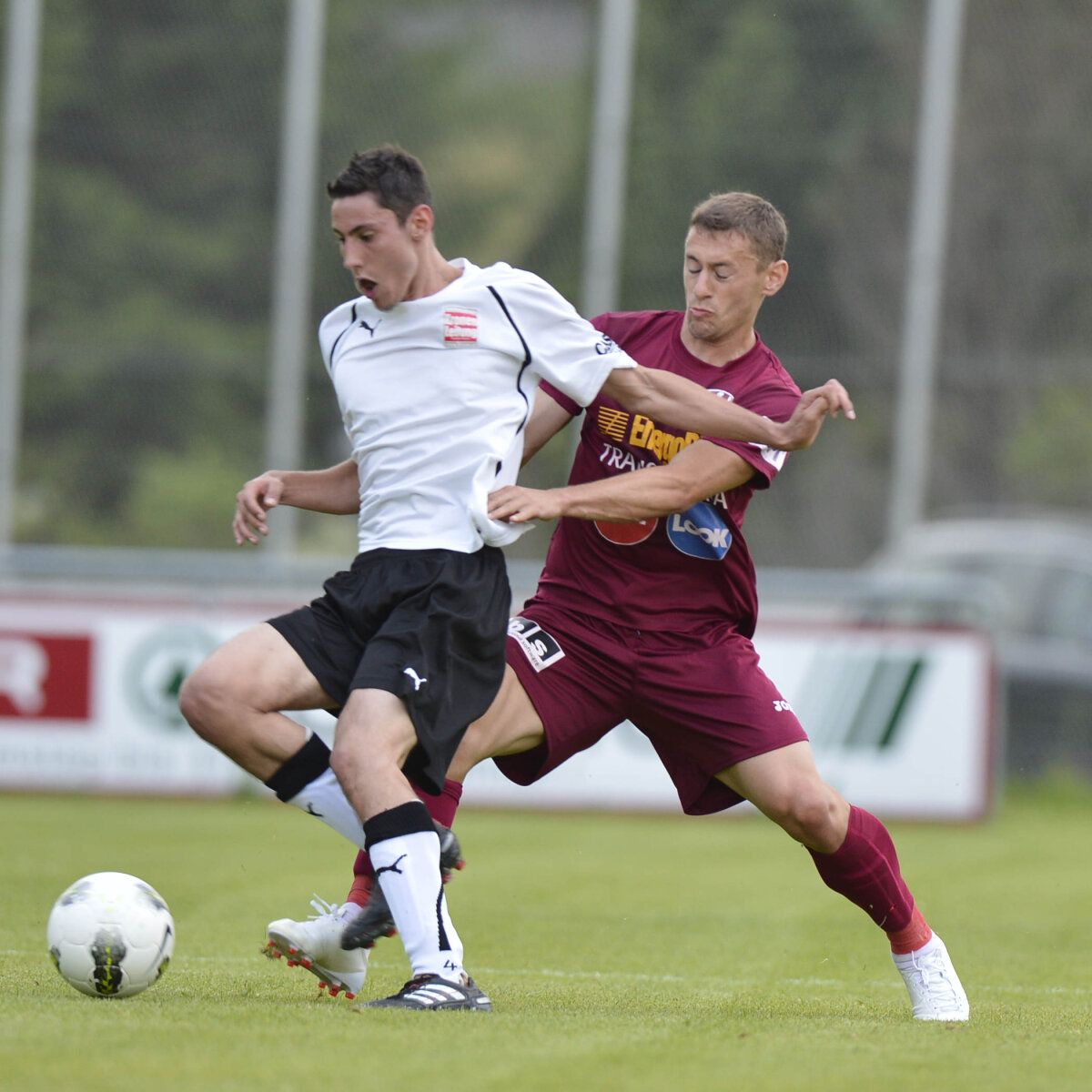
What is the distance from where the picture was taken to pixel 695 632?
5.29 metres

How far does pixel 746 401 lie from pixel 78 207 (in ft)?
36.4

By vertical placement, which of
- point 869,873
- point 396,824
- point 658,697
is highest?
point 658,697

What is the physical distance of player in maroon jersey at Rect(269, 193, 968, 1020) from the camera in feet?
16.6

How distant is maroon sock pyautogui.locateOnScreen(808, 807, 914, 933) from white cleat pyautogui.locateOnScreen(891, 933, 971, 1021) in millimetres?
100

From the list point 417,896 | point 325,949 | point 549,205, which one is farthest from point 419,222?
point 549,205

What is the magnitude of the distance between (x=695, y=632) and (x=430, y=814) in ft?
3.11

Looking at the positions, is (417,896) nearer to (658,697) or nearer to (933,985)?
(658,697)

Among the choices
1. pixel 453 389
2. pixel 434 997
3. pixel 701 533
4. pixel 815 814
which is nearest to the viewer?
pixel 434 997

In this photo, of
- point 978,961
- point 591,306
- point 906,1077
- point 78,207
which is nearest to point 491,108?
point 591,306

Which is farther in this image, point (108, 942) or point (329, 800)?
point (329, 800)

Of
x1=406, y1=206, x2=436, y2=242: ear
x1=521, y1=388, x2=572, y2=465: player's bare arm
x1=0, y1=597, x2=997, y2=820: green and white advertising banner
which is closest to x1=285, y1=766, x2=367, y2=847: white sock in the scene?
x1=521, y1=388, x2=572, y2=465: player's bare arm

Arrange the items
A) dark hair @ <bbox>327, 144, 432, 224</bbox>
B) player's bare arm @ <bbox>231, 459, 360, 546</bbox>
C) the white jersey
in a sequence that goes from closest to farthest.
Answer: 1. dark hair @ <bbox>327, 144, 432, 224</bbox>
2. the white jersey
3. player's bare arm @ <bbox>231, 459, 360, 546</bbox>

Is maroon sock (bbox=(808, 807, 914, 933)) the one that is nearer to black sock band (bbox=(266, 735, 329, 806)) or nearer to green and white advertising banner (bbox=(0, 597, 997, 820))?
black sock band (bbox=(266, 735, 329, 806))

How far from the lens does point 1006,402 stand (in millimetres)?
14180
